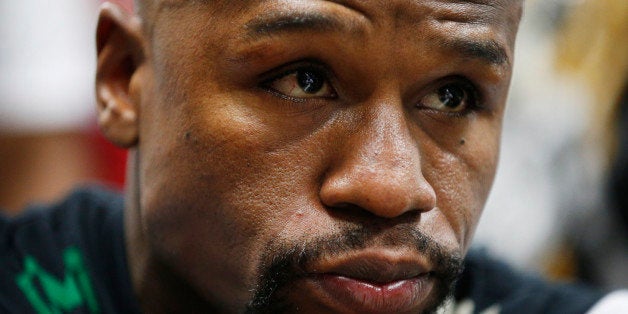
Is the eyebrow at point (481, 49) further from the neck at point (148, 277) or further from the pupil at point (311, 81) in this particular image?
the neck at point (148, 277)

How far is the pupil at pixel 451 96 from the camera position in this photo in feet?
5.43

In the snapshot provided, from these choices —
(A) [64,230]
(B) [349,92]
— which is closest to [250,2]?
(B) [349,92]

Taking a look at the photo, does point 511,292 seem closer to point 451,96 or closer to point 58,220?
point 451,96

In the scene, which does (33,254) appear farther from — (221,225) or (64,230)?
(221,225)

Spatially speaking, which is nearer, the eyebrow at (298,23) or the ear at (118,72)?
the eyebrow at (298,23)

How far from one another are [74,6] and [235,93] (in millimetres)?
2401

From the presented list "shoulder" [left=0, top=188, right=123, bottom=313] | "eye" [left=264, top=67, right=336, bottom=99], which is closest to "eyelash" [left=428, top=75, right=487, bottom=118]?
"eye" [left=264, top=67, right=336, bottom=99]

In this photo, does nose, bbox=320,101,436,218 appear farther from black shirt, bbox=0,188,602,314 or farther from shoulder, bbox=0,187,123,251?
shoulder, bbox=0,187,123,251

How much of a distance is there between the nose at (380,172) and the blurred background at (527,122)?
2022mm

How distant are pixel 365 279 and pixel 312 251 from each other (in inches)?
4.4

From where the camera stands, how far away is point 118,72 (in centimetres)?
184

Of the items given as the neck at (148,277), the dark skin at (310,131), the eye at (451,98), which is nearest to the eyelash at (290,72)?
the dark skin at (310,131)

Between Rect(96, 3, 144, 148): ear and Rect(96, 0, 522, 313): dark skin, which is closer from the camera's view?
Rect(96, 0, 522, 313): dark skin

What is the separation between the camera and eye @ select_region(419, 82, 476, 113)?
1634 mm
